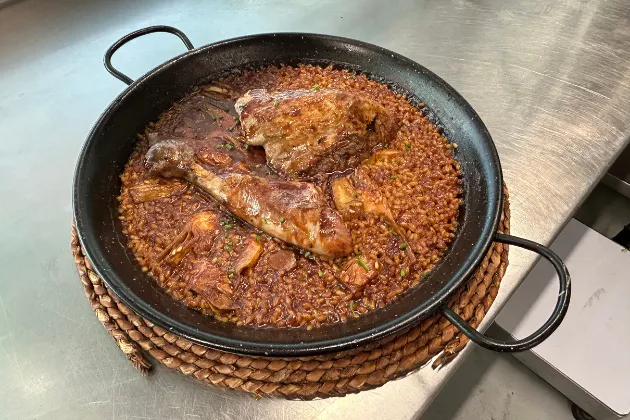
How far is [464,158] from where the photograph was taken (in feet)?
6.61

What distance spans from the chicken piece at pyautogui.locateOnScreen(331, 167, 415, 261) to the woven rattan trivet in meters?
0.29

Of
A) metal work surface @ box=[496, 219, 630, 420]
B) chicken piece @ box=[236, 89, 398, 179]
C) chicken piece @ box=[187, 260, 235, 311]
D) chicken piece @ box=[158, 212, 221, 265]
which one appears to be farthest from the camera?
metal work surface @ box=[496, 219, 630, 420]

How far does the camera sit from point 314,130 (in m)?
2.00

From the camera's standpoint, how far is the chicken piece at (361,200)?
1.83m

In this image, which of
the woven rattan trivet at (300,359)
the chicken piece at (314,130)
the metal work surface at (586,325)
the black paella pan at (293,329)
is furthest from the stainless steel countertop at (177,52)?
the chicken piece at (314,130)

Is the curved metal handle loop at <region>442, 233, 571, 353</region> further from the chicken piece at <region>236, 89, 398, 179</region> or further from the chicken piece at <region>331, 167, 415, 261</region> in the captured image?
the chicken piece at <region>236, 89, 398, 179</region>

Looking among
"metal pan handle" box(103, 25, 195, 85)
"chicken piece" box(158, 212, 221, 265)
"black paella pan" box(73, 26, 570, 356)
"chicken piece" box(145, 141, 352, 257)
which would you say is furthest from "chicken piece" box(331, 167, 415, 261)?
"metal pan handle" box(103, 25, 195, 85)

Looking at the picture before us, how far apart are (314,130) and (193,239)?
64cm

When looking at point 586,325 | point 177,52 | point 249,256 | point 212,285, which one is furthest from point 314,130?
point 586,325

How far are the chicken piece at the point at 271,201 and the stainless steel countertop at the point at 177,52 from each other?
22.5 inches

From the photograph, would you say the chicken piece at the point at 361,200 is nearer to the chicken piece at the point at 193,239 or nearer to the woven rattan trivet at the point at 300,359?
the woven rattan trivet at the point at 300,359

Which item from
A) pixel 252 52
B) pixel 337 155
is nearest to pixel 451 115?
pixel 337 155

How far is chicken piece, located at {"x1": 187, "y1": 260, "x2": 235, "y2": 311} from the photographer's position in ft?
5.41

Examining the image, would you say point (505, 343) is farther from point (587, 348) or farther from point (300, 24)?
point (300, 24)
